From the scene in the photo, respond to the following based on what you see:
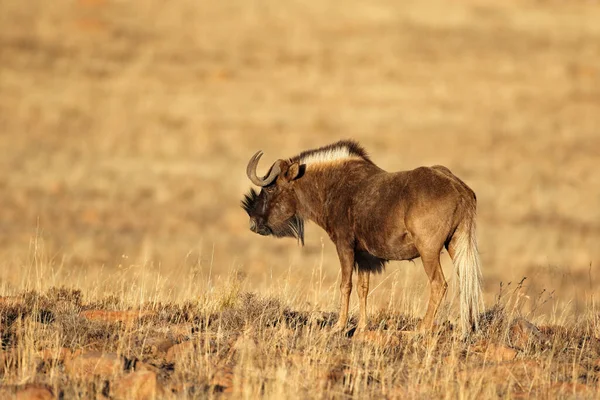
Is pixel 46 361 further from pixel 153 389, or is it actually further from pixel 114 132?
pixel 114 132

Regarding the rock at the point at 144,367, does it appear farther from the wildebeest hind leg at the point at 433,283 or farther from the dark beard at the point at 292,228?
the dark beard at the point at 292,228

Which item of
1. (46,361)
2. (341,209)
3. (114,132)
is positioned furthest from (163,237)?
(46,361)

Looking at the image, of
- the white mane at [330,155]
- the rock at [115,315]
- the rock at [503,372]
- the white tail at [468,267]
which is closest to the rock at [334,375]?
the rock at [503,372]

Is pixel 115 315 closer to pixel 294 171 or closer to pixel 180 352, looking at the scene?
pixel 180 352

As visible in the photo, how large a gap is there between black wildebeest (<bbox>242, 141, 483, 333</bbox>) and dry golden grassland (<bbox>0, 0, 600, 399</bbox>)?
290mm

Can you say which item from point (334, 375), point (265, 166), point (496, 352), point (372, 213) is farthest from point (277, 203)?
point (265, 166)

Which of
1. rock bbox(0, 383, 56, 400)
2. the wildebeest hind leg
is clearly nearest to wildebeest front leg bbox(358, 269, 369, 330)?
the wildebeest hind leg

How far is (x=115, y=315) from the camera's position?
30.5 feet

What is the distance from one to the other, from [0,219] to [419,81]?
21.2m

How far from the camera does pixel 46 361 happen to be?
7.58m

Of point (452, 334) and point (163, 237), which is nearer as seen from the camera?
point (452, 334)

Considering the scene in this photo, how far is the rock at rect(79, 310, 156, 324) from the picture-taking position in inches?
361

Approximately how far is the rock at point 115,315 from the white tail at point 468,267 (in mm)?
2910

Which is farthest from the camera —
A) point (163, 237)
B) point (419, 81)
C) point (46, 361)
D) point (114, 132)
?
point (419, 81)
